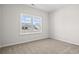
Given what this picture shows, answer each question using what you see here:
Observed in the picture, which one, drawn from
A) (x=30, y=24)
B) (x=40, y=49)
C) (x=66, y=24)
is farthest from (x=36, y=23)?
(x=40, y=49)

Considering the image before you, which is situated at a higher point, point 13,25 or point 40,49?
point 13,25

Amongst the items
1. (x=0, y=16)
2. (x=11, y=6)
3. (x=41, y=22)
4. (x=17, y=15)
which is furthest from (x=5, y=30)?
(x=41, y=22)

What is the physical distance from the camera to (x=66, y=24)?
4.51 m

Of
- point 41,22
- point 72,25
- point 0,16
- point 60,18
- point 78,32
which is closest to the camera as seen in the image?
point 0,16

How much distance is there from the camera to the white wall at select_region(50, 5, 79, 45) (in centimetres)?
395

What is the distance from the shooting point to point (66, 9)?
4.50m

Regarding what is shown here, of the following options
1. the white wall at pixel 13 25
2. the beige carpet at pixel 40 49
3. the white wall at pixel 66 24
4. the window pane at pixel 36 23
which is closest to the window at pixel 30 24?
the window pane at pixel 36 23

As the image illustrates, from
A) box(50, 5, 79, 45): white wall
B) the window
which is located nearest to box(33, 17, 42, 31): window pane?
the window

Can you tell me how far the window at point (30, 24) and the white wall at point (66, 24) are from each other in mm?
1246

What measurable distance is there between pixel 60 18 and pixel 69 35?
56.9 inches

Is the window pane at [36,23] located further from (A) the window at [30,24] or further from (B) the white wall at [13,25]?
(B) the white wall at [13,25]

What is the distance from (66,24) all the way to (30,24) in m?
2.55

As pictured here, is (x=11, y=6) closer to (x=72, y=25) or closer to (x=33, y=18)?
(x=33, y=18)

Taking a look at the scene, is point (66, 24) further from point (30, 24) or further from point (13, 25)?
point (13, 25)
